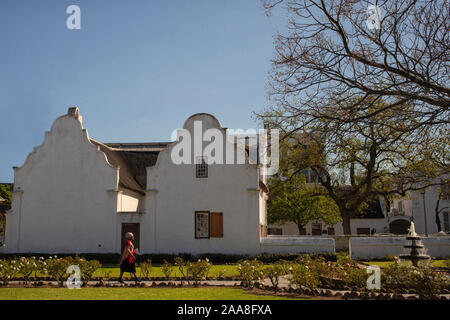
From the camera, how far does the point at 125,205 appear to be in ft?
101

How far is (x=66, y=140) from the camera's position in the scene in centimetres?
3055

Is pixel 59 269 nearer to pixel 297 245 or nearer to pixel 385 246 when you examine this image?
pixel 297 245

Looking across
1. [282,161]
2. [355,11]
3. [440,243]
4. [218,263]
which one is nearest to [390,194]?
[440,243]

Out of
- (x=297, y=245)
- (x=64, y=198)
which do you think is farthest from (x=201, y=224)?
(x=64, y=198)

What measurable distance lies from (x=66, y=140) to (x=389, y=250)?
22.6 meters

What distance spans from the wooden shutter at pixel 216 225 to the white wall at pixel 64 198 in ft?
20.7

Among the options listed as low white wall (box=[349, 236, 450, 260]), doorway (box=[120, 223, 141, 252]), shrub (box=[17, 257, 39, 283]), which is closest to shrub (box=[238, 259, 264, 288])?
shrub (box=[17, 257, 39, 283])

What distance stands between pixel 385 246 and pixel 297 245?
5592 millimetres

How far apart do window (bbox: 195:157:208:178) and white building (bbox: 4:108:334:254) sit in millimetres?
66

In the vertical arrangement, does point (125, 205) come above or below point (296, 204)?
below

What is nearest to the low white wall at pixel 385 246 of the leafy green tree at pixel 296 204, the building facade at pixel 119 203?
the building facade at pixel 119 203

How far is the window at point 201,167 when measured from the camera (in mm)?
29263

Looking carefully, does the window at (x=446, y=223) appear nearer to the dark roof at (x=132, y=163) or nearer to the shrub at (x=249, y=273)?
the dark roof at (x=132, y=163)

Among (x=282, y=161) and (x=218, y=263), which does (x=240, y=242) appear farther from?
(x=282, y=161)
